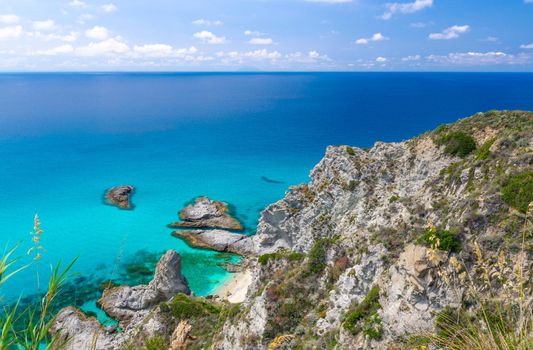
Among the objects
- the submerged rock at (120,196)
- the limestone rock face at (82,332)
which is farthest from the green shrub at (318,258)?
the submerged rock at (120,196)

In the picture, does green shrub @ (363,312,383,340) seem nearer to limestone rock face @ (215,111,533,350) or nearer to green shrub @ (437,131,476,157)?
limestone rock face @ (215,111,533,350)

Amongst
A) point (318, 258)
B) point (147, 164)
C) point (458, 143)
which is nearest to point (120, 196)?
point (147, 164)

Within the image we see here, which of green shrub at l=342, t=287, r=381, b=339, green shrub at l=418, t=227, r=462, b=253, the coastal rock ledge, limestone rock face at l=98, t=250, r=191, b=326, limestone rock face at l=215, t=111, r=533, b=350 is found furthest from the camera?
limestone rock face at l=98, t=250, r=191, b=326

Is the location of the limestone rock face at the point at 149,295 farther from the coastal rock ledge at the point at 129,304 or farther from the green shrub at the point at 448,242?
the green shrub at the point at 448,242

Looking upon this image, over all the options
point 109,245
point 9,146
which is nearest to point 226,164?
point 109,245

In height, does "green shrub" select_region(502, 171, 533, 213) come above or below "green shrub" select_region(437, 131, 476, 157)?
below

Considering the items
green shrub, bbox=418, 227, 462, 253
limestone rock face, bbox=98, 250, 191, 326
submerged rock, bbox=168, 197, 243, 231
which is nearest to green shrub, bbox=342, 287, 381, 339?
green shrub, bbox=418, 227, 462, 253
